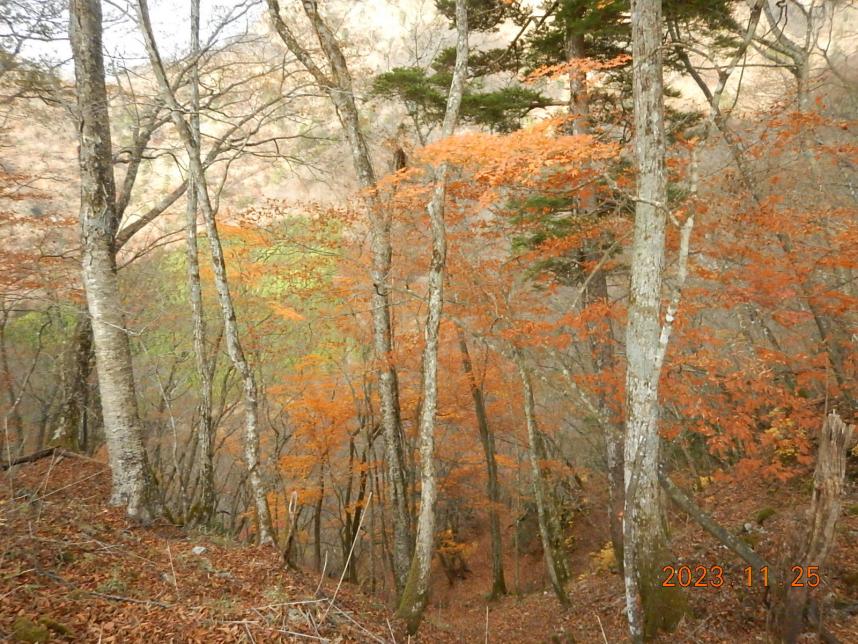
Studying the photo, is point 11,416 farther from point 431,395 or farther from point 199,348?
point 431,395

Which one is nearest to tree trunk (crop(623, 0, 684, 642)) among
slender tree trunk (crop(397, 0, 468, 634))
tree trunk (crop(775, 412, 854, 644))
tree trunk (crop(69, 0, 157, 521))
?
tree trunk (crop(775, 412, 854, 644))

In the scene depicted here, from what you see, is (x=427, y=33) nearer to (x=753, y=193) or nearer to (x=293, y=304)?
(x=293, y=304)

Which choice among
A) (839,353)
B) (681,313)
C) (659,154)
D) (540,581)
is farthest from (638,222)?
(540,581)

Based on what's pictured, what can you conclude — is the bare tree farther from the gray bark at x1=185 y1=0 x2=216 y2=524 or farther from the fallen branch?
the gray bark at x1=185 y1=0 x2=216 y2=524

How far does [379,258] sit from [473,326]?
A: 4.98m

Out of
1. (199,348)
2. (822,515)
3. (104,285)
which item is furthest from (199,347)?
(822,515)

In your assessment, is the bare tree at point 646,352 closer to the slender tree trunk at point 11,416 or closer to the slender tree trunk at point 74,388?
the slender tree trunk at point 74,388

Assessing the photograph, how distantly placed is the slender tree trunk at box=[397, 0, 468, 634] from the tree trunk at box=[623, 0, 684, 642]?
2460 mm

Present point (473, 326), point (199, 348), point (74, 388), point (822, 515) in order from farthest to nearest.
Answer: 1. point (473, 326)
2. point (199, 348)
3. point (74, 388)
4. point (822, 515)

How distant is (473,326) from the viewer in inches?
538

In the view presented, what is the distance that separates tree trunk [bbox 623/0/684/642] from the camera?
5906 mm

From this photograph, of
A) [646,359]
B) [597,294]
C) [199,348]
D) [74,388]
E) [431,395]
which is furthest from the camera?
[597,294]

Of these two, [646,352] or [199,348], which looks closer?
[646,352]

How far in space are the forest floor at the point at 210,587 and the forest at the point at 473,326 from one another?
1.6 inches
